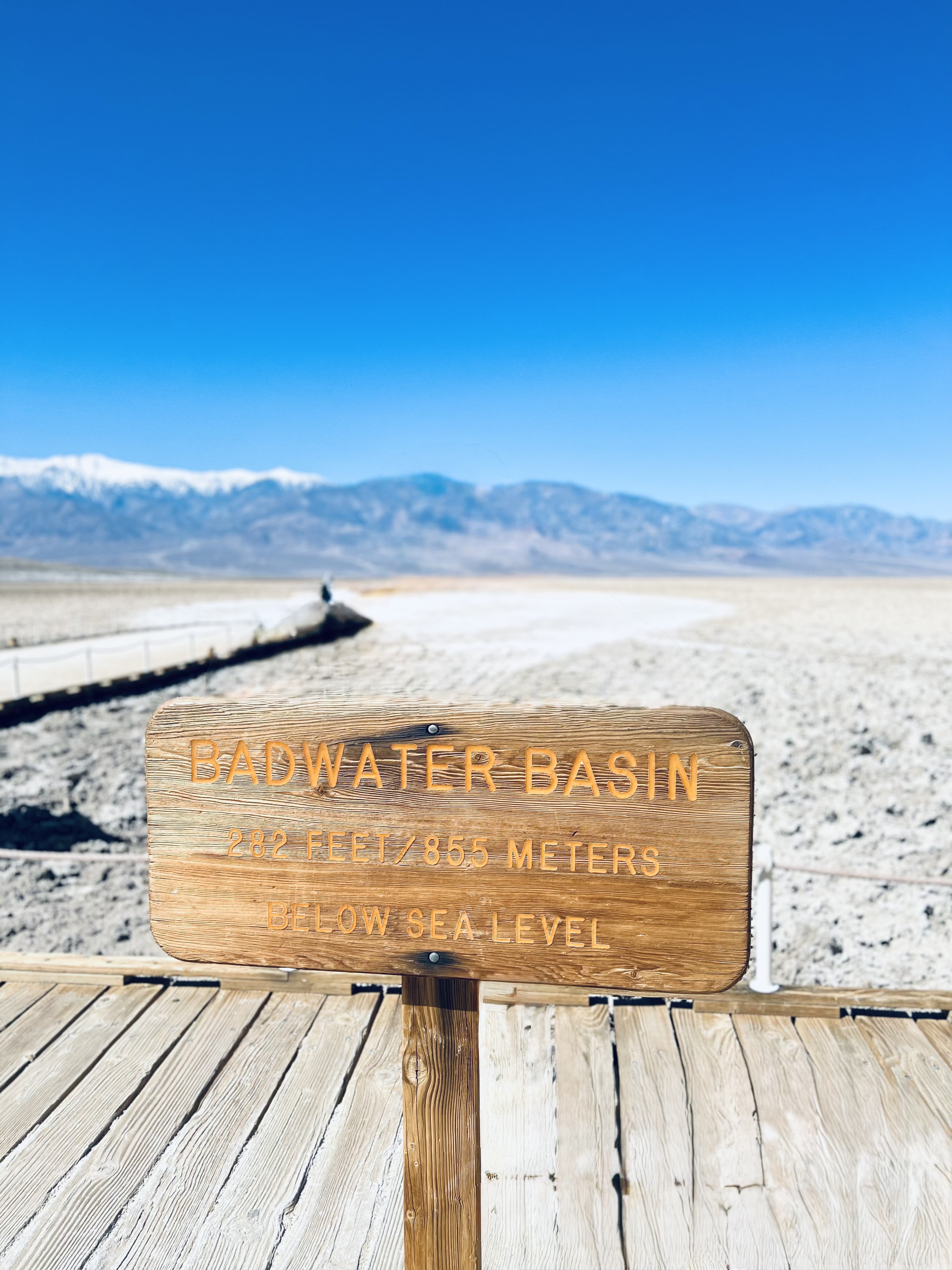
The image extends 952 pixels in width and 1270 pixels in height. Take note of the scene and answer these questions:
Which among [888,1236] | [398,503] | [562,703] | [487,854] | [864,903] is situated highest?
[398,503]

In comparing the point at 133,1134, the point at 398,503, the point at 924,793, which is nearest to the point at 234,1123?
the point at 133,1134

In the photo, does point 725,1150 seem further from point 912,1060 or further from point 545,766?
point 545,766

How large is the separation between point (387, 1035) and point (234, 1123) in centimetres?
54

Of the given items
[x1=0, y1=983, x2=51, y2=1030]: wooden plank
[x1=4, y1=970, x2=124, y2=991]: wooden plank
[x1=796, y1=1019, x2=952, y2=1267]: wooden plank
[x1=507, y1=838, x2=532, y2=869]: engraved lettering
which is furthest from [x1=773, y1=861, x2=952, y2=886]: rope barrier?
[x1=0, y1=983, x2=51, y2=1030]: wooden plank

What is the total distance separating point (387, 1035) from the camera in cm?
270

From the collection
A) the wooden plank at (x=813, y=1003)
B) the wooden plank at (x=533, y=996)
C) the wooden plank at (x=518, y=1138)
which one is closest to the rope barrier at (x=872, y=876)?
the wooden plank at (x=813, y=1003)

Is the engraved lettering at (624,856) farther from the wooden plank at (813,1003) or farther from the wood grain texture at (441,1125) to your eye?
the wooden plank at (813,1003)

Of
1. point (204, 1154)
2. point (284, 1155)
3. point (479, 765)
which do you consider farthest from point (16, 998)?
point (479, 765)

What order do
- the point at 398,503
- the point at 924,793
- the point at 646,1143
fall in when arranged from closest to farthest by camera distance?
the point at 646,1143, the point at 924,793, the point at 398,503

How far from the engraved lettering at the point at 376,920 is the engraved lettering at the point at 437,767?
0.76 feet

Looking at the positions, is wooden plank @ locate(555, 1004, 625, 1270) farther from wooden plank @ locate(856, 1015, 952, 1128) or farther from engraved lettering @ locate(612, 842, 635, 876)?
engraved lettering @ locate(612, 842, 635, 876)

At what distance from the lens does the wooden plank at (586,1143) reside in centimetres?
197

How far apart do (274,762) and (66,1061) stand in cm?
177

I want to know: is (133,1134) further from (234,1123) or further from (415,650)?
(415,650)
